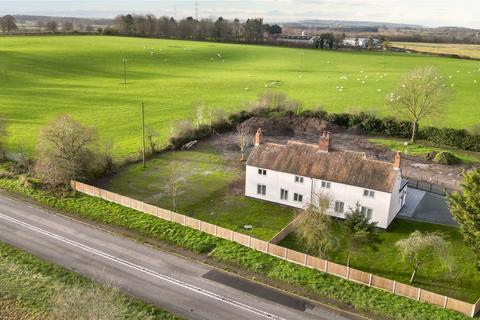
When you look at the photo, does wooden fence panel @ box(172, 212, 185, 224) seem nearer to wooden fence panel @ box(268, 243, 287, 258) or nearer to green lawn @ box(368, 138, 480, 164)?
wooden fence panel @ box(268, 243, 287, 258)

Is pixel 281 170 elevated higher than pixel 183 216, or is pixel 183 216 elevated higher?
pixel 281 170

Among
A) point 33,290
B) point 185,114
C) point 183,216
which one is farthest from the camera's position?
point 185,114

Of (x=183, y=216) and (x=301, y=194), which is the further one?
(x=301, y=194)

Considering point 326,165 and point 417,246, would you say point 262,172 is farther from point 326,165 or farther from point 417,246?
point 417,246

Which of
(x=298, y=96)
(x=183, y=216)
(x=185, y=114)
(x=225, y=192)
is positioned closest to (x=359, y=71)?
(x=298, y=96)

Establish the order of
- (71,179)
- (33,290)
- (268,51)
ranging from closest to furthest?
1. (33,290)
2. (71,179)
3. (268,51)

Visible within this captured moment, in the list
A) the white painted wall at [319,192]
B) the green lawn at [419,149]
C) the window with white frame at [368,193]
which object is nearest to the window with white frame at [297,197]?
the white painted wall at [319,192]

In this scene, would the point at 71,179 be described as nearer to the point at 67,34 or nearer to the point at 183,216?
the point at 183,216
